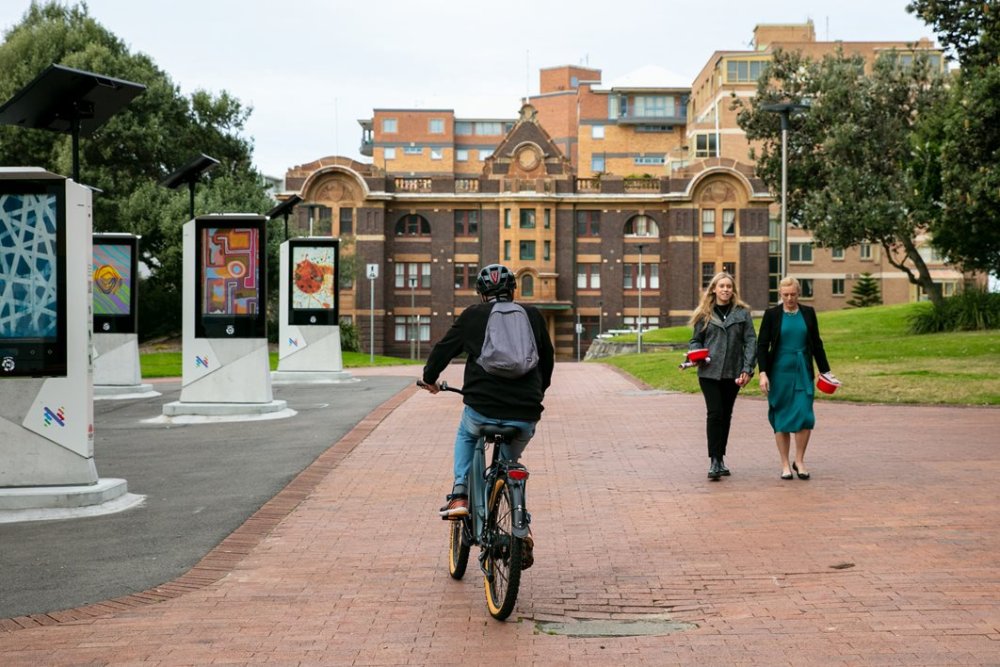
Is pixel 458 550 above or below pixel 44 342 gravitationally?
below

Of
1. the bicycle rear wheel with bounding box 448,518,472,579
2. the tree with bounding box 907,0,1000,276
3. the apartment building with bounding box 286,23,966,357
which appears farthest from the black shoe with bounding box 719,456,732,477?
the apartment building with bounding box 286,23,966,357

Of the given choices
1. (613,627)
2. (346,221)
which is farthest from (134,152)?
(613,627)

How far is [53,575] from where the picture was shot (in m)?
7.22

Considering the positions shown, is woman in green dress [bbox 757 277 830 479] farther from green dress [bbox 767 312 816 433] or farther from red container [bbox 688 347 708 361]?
red container [bbox 688 347 708 361]

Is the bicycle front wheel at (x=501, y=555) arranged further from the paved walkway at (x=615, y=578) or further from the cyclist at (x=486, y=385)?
the cyclist at (x=486, y=385)

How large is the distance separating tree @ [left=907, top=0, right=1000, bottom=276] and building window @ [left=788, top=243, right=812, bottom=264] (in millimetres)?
57294

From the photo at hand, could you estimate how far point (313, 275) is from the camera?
28.0 meters

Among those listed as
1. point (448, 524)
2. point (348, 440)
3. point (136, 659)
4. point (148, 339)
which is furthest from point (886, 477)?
point (148, 339)

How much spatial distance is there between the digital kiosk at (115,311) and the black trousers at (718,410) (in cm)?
1453

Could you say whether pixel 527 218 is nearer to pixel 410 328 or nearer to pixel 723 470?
pixel 410 328

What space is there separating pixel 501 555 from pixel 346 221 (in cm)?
7590

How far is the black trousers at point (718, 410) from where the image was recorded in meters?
11.1

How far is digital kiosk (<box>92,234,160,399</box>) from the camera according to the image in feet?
75.0

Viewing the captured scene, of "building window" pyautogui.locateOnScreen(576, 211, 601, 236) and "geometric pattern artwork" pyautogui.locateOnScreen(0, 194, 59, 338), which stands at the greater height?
"building window" pyautogui.locateOnScreen(576, 211, 601, 236)
